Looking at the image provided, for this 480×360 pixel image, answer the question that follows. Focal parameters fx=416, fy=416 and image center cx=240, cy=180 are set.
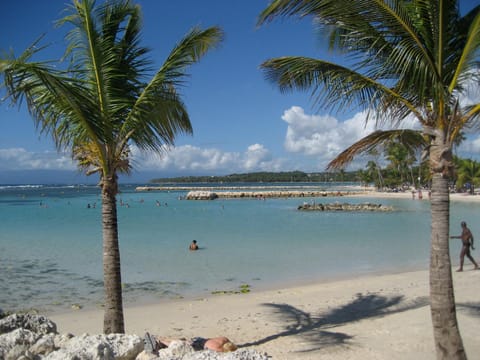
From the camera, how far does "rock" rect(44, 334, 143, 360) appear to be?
13.3 feet

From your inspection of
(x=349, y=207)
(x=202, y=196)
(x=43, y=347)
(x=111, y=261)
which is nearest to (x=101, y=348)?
(x=43, y=347)

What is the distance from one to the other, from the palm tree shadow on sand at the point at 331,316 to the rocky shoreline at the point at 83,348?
8.34ft

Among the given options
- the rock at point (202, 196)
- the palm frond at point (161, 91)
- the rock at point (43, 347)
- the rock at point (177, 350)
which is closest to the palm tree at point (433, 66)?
the palm frond at point (161, 91)

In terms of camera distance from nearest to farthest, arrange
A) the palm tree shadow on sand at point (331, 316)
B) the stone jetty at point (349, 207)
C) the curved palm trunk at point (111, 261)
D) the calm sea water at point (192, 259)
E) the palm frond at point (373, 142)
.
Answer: the palm frond at point (373, 142) < the curved palm trunk at point (111, 261) < the palm tree shadow on sand at point (331, 316) < the calm sea water at point (192, 259) < the stone jetty at point (349, 207)

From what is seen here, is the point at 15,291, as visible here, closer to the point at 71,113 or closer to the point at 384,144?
the point at 71,113

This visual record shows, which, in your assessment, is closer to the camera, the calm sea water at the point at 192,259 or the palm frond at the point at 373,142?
the palm frond at the point at 373,142

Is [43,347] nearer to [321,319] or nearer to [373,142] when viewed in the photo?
[373,142]

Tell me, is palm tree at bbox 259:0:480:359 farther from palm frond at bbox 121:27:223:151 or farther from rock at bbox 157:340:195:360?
rock at bbox 157:340:195:360

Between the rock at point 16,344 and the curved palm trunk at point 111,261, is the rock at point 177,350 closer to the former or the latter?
the curved palm trunk at point 111,261

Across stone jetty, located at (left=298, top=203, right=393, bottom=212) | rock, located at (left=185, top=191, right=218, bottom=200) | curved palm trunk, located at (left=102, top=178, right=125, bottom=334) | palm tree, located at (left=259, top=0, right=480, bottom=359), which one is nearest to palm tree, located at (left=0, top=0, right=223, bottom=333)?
curved palm trunk, located at (left=102, top=178, right=125, bottom=334)

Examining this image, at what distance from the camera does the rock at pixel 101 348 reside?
404cm

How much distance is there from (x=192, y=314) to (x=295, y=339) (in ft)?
9.74

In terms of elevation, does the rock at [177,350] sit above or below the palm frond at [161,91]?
below

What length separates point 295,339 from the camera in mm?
6863
